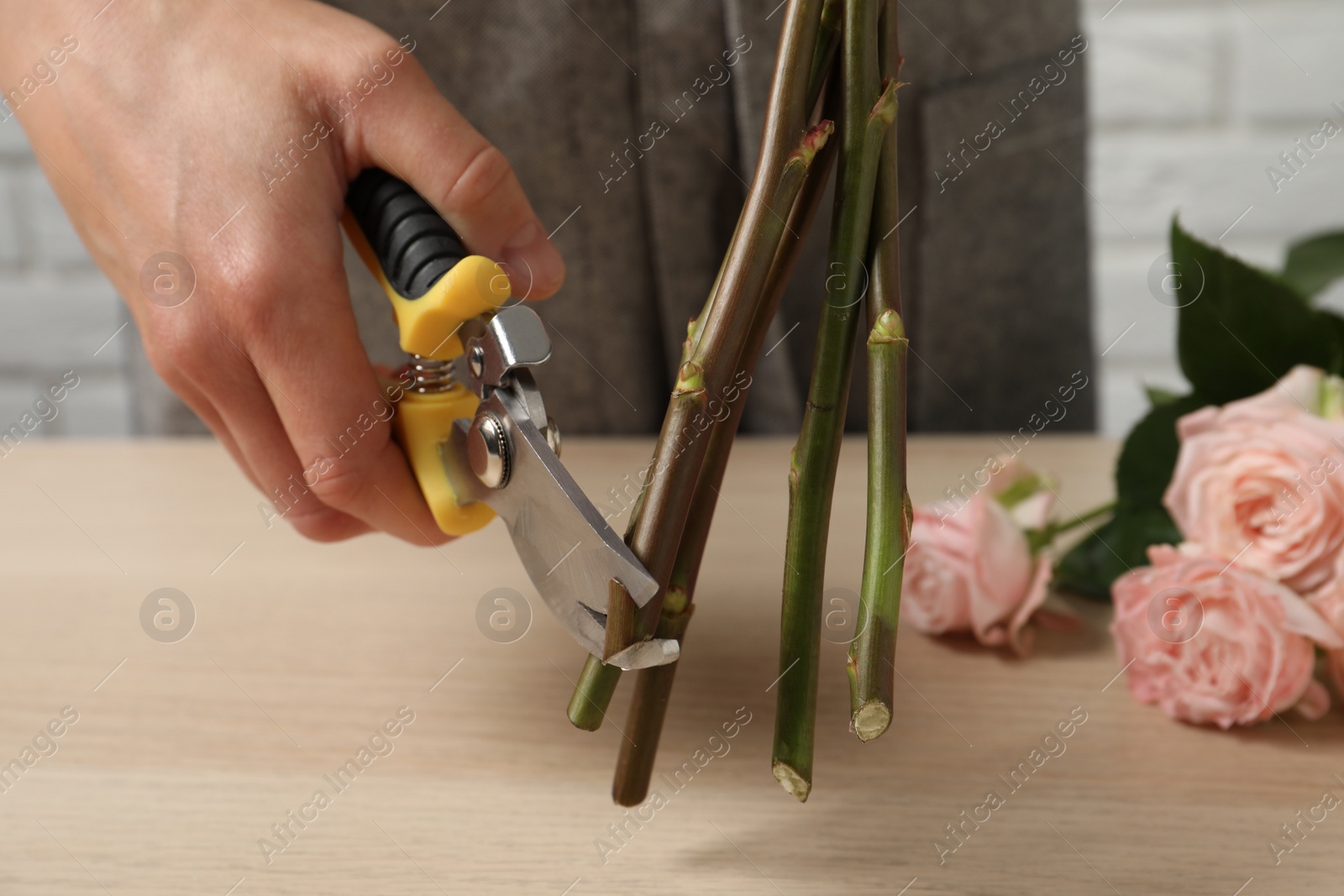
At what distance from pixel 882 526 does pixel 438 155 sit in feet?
0.56

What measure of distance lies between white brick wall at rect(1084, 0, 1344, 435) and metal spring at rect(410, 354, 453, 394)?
724 millimetres

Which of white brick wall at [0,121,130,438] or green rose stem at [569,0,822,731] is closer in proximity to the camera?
green rose stem at [569,0,822,731]

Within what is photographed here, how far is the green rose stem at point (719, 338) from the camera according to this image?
27 cm

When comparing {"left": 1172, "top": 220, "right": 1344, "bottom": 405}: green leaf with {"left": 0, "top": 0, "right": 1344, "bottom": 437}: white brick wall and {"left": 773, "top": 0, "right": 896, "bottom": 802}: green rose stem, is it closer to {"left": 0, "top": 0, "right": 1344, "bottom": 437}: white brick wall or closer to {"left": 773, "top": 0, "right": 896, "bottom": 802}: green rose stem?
{"left": 773, "top": 0, "right": 896, "bottom": 802}: green rose stem

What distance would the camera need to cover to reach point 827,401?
11.3 inches

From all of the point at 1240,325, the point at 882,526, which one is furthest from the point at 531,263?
the point at 1240,325

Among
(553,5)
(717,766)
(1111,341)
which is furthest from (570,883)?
(1111,341)

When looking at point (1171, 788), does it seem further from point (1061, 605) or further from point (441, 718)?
point (441, 718)

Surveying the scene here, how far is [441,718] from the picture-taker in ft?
1.23

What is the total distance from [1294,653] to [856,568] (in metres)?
0.18

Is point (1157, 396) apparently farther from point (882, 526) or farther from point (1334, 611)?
point (882, 526)

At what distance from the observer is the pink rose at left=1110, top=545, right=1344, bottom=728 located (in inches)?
13.7

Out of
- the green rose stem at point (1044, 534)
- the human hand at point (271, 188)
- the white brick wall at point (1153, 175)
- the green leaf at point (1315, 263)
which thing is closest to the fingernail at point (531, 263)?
the human hand at point (271, 188)

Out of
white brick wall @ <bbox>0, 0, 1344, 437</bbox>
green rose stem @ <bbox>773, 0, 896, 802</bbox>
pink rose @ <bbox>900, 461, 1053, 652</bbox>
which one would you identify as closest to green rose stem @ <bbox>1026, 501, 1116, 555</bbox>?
pink rose @ <bbox>900, 461, 1053, 652</bbox>
